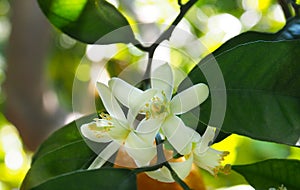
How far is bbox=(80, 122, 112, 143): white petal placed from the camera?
1.34 ft

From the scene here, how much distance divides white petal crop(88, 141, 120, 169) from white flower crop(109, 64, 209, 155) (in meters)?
0.03

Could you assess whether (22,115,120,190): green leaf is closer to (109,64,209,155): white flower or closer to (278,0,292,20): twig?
(109,64,209,155): white flower

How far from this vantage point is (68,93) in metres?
1.38

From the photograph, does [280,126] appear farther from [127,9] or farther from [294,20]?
[127,9]

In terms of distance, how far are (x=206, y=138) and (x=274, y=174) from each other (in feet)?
0.29

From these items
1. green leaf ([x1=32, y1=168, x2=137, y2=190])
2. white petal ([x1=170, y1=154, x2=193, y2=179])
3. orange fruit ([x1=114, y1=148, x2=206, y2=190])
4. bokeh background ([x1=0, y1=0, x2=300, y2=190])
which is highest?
green leaf ([x1=32, y1=168, x2=137, y2=190])

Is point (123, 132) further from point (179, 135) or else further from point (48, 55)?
point (48, 55)

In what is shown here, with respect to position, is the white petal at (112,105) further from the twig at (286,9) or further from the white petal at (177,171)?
the twig at (286,9)

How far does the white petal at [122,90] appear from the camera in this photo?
16.1 inches

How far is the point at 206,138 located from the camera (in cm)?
40

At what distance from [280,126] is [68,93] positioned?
39.8 inches

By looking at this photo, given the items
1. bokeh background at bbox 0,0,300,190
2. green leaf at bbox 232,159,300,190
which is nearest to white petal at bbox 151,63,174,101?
green leaf at bbox 232,159,300,190

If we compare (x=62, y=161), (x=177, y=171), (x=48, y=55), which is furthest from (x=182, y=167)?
(x=48, y=55)

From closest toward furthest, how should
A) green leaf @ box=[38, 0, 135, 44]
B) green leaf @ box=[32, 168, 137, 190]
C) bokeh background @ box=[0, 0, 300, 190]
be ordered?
1. green leaf @ box=[32, 168, 137, 190]
2. green leaf @ box=[38, 0, 135, 44]
3. bokeh background @ box=[0, 0, 300, 190]
